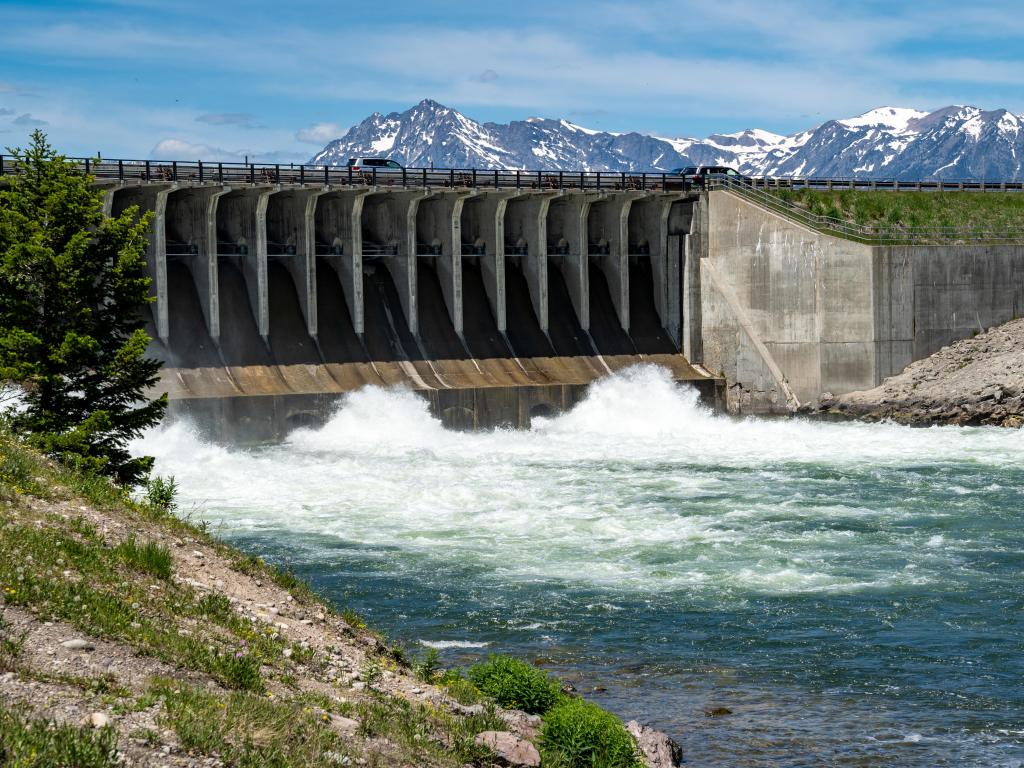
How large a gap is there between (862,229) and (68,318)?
3715 cm

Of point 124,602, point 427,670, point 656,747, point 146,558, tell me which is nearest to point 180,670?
point 124,602

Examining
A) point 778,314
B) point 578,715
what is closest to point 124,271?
point 578,715

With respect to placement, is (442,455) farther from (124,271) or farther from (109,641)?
(109,641)

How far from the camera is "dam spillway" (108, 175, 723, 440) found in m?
43.4

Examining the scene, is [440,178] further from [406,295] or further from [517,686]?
[517,686]

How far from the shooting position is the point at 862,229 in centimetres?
5109

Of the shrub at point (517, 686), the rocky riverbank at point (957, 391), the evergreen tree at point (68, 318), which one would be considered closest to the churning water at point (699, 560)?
the rocky riverbank at point (957, 391)

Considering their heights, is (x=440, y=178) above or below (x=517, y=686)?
above

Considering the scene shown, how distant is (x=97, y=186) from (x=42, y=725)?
3607cm

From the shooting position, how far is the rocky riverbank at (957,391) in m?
44.4

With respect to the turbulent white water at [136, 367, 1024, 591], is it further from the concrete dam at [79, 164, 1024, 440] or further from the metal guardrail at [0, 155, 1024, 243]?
the metal guardrail at [0, 155, 1024, 243]

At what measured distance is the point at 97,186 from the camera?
41.8 meters

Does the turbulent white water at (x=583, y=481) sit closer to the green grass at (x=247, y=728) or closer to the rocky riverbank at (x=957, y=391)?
the rocky riverbank at (x=957, y=391)

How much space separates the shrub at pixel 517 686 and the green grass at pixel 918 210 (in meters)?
41.8
